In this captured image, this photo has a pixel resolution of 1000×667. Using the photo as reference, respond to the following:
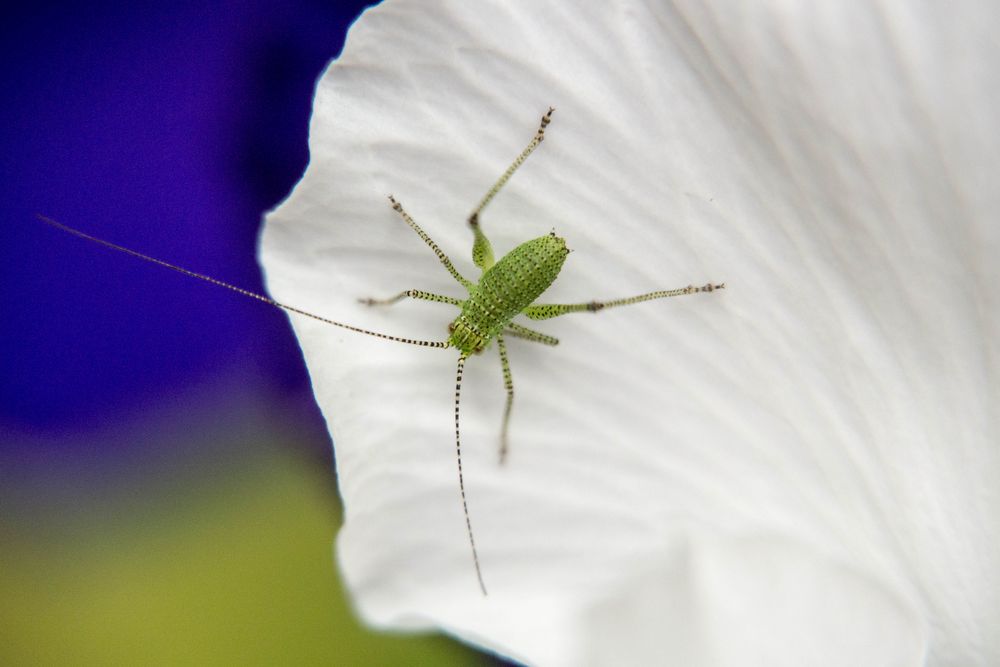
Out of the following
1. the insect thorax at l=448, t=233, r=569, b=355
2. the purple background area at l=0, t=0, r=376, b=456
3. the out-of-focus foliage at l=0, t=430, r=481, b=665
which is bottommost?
the out-of-focus foliage at l=0, t=430, r=481, b=665

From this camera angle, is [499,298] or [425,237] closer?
[425,237]

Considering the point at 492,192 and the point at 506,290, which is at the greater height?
the point at 492,192

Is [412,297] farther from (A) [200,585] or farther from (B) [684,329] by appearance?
(A) [200,585]

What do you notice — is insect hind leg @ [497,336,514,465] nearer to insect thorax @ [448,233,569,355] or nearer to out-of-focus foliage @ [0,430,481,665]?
insect thorax @ [448,233,569,355]

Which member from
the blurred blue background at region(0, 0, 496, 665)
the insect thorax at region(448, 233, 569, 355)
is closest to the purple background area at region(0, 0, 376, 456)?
the blurred blue background at region(0, 0, 496, 665)

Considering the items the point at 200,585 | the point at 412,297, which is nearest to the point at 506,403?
the point at 412,297

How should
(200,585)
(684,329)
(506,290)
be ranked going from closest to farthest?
(684,329), (506,290), (200,585)

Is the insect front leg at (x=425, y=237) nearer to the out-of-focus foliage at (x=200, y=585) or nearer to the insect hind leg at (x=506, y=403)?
the insect hind leg at (x=506, y=403)

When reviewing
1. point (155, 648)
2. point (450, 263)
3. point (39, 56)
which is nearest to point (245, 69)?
point (39, 56)
